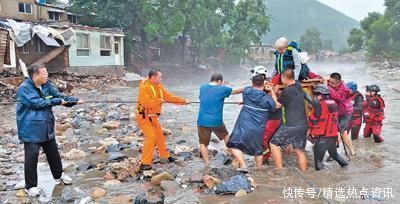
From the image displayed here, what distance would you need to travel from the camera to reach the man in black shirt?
5.37 m

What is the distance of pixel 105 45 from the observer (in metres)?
26.9

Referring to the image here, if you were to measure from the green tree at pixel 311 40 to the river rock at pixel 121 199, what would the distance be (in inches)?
2301

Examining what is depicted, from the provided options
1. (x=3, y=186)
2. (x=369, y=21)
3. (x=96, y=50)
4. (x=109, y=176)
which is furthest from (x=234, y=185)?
(x=369, y=21)

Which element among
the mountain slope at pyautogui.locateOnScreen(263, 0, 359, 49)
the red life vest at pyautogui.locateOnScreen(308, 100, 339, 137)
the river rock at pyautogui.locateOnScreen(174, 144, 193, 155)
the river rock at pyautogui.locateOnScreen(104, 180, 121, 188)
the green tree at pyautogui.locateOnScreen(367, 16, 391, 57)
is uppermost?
the mountain slope at pyautogui.locateOnScreen(263, 0, 359, 49)

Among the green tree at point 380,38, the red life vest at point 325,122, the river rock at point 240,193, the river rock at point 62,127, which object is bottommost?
the river rock at point 62,127

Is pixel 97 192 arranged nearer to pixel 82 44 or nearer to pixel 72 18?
pixel 82 44

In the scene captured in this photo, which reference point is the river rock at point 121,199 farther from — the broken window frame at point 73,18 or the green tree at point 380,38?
the green tree at point 380,38

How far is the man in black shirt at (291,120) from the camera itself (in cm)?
537

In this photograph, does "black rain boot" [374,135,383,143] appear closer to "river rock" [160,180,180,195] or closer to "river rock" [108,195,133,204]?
"river rock" [160,180,180,195]

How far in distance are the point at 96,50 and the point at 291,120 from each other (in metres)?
22.6

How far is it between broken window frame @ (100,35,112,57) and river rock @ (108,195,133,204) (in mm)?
23194

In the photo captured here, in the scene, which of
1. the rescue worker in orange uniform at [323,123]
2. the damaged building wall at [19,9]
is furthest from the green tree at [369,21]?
the rescue worker in orange uniform at [323,123]

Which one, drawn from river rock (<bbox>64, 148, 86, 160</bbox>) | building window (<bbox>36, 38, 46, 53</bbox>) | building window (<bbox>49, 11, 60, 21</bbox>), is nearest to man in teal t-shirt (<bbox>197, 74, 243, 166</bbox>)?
river rock (<bbox>64, 148, 86, 160</bbox>)

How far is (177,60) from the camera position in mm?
37188
